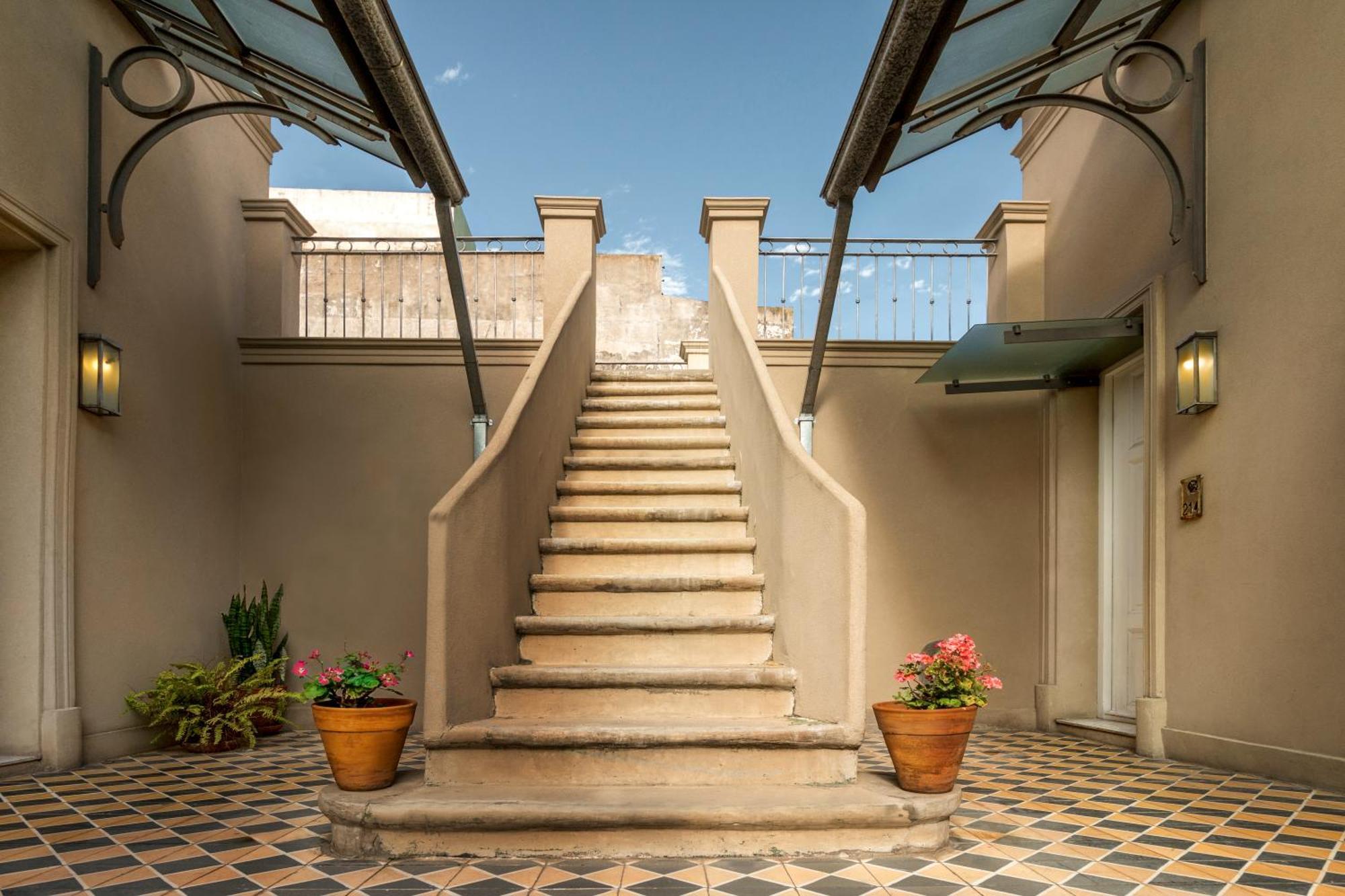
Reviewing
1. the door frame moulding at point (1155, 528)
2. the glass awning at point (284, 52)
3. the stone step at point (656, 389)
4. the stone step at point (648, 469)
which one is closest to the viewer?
the glass awning at point (284, 52)

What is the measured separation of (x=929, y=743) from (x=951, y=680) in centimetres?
24

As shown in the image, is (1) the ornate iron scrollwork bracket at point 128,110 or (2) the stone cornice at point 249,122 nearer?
(1) the ornate iron scrollwork bracket at point 128,110

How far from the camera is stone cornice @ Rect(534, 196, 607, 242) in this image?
7016 mm

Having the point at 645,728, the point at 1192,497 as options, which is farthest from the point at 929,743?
the point at 1192,497

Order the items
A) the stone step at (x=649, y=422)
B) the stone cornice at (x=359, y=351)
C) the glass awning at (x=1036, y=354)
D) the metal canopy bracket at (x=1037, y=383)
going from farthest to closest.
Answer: the stone cornice at (x=359, y=351)
the metal canopy bracket at (x=1037, y=383)
the stone step at (x=649, y=422)
the glass awning at (x=1036, y=354)

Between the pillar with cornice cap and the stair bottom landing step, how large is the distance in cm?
440

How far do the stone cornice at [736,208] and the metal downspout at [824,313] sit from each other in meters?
1.08

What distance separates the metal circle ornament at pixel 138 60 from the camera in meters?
4.78

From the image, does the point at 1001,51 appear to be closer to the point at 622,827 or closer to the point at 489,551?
the point at 489,551

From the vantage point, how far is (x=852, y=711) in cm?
346

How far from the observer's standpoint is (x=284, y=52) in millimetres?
4859

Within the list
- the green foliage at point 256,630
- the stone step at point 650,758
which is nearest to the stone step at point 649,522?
the stone step at point 650,758

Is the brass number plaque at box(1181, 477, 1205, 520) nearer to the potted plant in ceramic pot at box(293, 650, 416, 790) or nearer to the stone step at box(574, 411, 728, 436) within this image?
the stone step at box(574, 411, 728, 436)

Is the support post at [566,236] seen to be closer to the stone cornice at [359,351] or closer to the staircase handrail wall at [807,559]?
the stone cornice at [359,351]
